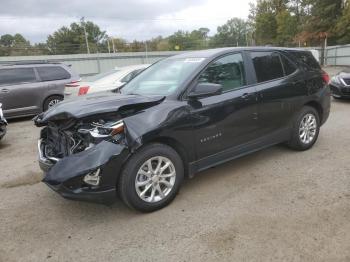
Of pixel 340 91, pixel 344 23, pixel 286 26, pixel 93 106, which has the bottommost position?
pixel 340 91

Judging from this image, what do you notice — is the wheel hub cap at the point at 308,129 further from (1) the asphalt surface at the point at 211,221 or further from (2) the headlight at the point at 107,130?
(2) the headlight at the point at 107,130

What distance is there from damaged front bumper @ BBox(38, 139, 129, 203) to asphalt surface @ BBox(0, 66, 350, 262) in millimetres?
406

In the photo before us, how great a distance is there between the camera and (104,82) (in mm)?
8180

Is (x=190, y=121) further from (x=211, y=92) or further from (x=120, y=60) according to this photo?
(x=120, y=60)

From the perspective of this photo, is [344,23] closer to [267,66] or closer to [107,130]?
[267,66]

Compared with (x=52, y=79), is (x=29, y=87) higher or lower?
lower

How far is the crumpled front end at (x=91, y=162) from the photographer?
309 centimetres

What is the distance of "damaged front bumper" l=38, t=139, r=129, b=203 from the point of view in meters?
3.08

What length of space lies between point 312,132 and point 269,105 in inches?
49.2

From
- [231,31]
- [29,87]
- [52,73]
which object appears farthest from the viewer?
[231,31]

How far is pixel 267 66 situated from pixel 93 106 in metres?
2.59

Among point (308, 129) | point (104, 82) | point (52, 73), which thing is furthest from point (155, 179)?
point (52, 73)

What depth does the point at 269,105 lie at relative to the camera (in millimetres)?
4531

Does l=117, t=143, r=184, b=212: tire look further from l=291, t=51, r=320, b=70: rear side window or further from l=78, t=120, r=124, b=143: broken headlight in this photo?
l=291, t=51, r=320, b=70: rear side window
